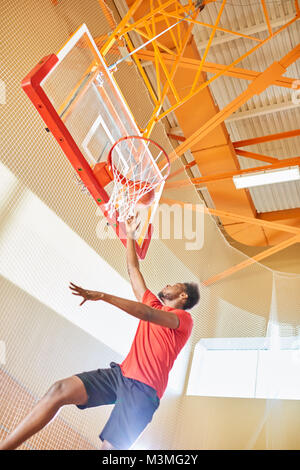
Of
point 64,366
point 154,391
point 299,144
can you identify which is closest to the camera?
point 64,366

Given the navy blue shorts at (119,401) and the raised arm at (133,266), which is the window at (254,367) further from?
the navy blue shorts at (119,401)

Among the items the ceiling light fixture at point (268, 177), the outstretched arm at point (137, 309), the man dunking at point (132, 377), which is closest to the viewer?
the man dunking at point (132, 377)

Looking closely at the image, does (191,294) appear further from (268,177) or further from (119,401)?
(268,177)

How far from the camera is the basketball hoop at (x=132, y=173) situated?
4.70m

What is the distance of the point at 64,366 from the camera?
3709mm

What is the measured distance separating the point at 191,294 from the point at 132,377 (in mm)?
1599

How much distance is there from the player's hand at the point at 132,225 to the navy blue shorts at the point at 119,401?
1.40 meters

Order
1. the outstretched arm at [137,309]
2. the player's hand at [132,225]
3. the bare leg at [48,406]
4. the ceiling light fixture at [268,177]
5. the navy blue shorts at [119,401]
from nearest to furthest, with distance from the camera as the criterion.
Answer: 1. the bare leg at [48,406]
2. the outstretched arm at [137,309]
3. the navy blue shorts at [119,401]
4. the player's hand at [132,225]
5. the ceiling light fixture at [268,177]

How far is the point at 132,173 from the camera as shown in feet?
16.6

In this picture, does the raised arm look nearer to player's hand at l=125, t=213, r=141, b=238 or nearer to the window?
player's hand at l=125, t=213, r=141, b=238

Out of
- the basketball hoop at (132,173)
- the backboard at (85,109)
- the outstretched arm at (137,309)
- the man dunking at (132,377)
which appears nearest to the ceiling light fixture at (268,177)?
the basketball hoop at (132,173)

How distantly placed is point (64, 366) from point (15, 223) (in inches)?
49.7
